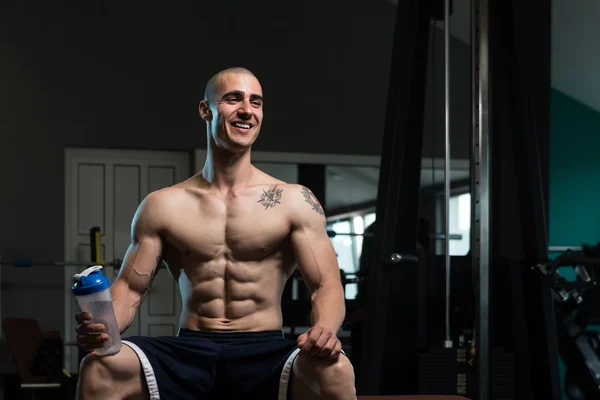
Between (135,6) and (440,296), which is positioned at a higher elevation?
(135,6)

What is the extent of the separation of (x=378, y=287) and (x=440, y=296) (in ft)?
1.23

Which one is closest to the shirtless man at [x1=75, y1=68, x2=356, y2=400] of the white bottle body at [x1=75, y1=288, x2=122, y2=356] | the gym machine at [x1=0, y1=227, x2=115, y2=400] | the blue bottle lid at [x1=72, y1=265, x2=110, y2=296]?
the white bottle body at [x1=75, y1=288, x2=122, y2=356]

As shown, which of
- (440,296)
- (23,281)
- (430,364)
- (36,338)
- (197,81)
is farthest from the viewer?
(197,81)

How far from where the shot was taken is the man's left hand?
70.1 inches

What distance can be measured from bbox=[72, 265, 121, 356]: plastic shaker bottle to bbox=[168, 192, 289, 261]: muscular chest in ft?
1.17

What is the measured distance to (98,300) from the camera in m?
1.77

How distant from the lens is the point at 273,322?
7.06 ft

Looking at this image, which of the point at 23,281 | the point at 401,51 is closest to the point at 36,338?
the point at 23,281

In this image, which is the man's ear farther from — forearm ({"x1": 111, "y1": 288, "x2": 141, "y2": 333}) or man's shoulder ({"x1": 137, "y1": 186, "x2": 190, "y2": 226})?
forearm ({"x1": 111, "y1": 288, "x2": 141, "y2": 333})

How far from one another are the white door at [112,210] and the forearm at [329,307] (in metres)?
Result: 4.52

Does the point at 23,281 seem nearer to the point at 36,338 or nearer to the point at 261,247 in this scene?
the point at 36,338

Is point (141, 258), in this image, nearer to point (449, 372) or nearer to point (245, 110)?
point (245, 110)

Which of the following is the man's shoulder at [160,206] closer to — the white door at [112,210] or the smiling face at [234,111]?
the smiling face at [234,111]

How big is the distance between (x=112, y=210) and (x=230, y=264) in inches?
177
